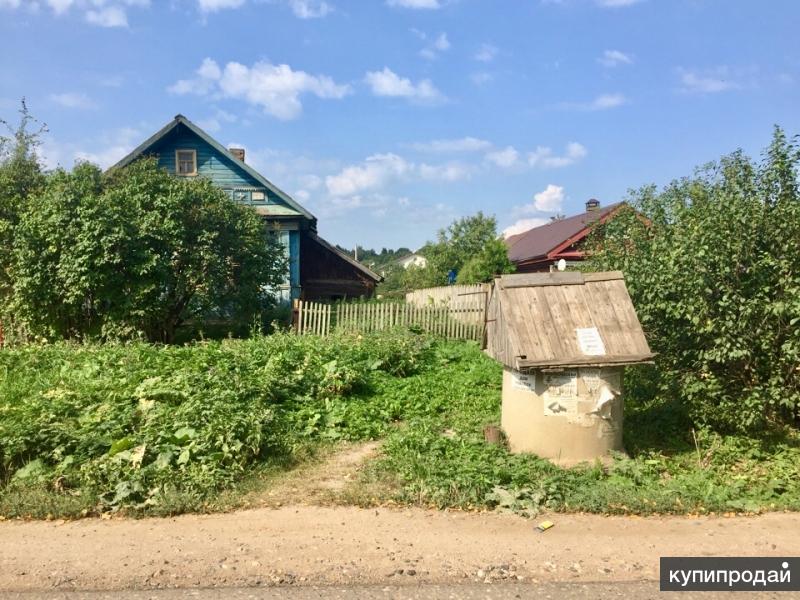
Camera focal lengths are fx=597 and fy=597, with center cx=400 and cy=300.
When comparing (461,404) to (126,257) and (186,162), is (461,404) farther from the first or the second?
(186,162)

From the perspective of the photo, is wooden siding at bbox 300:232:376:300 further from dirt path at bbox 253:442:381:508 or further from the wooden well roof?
dirt path at bbox 253:442:381:508

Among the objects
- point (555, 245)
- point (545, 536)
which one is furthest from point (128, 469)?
point (555, 245)

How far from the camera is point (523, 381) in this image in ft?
22.2

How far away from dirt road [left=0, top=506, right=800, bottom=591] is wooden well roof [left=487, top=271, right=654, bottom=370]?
71.4 inches

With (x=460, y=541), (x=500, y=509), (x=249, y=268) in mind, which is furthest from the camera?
(x=249, y=268)

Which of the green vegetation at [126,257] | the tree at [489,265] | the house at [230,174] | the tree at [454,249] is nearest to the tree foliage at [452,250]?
the tree at [454,249]

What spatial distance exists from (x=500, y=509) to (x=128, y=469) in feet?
11.8

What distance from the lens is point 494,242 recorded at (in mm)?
25688

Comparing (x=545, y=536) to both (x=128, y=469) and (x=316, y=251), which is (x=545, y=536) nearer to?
(x=128, y=469)

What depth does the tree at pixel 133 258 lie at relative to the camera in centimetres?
1266

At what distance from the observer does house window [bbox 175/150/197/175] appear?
19.8 meters

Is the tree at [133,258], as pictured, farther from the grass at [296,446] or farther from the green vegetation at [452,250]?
the green vegetation at [452,250]

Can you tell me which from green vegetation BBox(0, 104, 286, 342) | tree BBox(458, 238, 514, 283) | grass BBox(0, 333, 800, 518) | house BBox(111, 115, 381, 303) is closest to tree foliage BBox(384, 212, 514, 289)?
tree BBox(458, 238, 514, 283)
